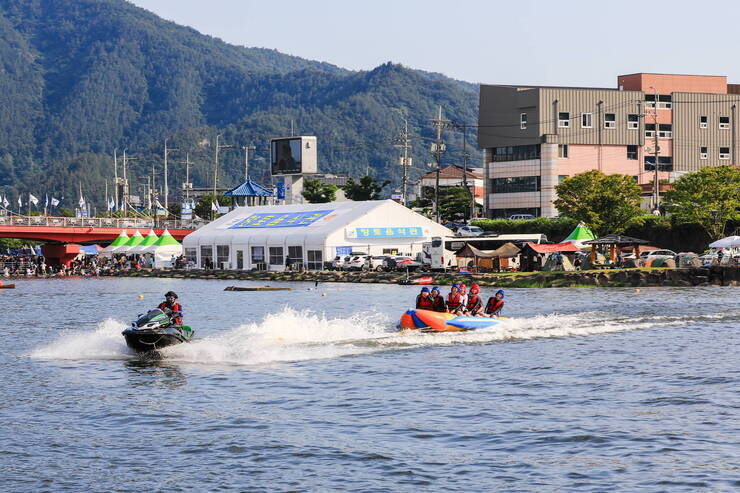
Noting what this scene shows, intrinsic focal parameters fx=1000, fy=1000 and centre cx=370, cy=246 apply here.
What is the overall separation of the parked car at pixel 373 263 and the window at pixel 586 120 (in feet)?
143

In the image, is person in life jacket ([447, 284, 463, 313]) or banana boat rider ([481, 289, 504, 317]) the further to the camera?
banana boat rider ([481, 289, 504, 317])

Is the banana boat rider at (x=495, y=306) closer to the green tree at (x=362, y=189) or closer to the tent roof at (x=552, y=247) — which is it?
the tent roof at (x=552, y=247)

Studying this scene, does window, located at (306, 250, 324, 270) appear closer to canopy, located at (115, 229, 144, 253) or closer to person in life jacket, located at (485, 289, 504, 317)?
canopy, located at (115, 229, 144, 253)

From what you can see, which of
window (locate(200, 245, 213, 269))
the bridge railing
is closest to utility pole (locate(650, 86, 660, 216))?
window (locate(200, 245, 213, 269))

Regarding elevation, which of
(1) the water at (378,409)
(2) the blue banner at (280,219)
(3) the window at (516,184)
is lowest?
(1) the water at (378,409)

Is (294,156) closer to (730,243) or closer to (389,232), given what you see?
(389,232)

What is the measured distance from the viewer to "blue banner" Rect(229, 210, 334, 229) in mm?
106250

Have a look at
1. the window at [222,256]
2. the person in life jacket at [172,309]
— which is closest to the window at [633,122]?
the window at [222,256]

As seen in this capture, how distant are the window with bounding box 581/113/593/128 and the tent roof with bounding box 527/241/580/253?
150ft

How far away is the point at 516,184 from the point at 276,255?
1526 inches

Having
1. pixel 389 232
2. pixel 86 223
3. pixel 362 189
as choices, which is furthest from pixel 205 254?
pixel 362 189

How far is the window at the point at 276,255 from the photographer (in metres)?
105

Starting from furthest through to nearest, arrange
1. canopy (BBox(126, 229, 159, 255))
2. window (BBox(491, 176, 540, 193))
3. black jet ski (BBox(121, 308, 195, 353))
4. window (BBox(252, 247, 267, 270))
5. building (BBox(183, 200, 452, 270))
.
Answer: window (BBox(491, 176, 540, 193)), canopy (BBox(126, 229, 159, 255)), window (BBox(252, 247, 267, 270)), building (BBox(183, 200, 452, 270)), black jet ski (BBox(121, 308, 195, 353))

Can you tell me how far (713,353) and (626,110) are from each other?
100 m
